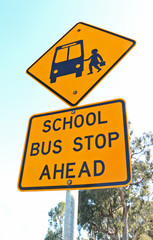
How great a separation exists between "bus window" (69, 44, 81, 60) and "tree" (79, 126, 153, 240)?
17.5 m

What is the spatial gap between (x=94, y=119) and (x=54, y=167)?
0.45 metres

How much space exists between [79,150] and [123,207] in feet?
63.7

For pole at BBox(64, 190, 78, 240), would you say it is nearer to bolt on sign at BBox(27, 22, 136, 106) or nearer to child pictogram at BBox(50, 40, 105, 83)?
bolt on sign at BBox(27, 22, 136, 106)

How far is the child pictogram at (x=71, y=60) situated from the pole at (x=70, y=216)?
3.32 ft

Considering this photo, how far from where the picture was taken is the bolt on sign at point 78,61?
70.7 inches

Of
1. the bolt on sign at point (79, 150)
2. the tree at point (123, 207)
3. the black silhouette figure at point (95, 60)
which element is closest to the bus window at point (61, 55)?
the black silhouette figure at point (95, 60)

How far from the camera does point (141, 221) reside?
783 inches

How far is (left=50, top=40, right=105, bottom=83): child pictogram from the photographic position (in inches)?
73.2

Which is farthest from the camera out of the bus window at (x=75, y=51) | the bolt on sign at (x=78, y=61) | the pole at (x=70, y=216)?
the bus window at (x=75, y=51)

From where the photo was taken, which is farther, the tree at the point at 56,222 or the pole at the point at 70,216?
the tree at the point at 56,222

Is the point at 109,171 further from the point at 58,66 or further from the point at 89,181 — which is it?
the point at 58,66

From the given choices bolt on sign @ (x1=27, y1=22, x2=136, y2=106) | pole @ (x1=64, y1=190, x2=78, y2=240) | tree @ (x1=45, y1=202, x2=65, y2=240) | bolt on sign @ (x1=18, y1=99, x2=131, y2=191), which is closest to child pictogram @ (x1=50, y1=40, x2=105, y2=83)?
bolt on sign @ (x1=27, y1=22, x2=136, y2=106)

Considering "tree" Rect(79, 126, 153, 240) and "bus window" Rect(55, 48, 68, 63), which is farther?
"tree" Rect(79, 126, 153, 240)

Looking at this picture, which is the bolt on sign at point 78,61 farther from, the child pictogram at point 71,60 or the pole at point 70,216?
the pole at point 70,216
